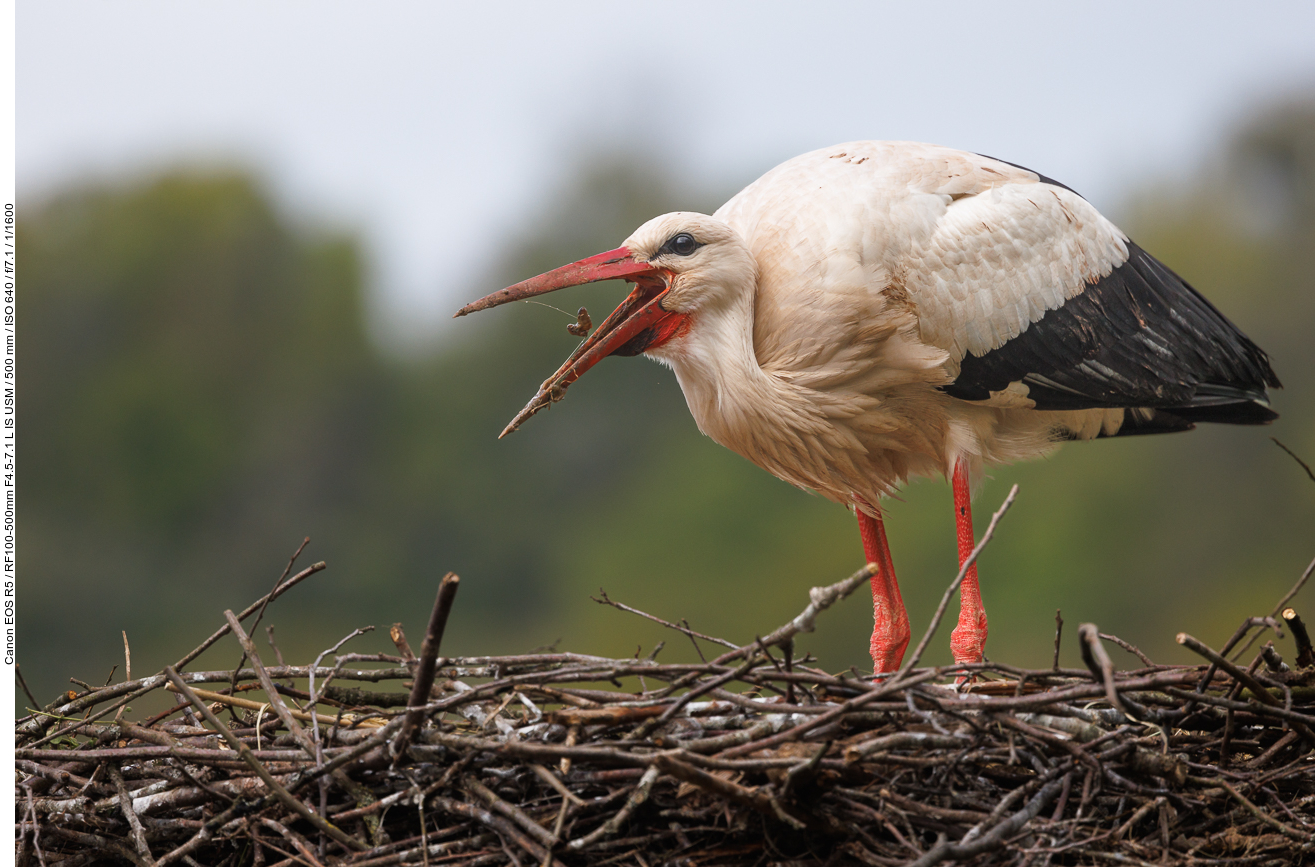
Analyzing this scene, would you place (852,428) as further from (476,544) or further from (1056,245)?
(476,544)

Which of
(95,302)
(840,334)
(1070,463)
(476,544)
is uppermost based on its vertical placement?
(840,334)

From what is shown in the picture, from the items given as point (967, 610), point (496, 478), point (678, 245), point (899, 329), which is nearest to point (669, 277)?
point (678, 245)

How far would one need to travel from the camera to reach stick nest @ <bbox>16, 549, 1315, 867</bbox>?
1.70 metres

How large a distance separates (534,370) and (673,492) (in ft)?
9.63

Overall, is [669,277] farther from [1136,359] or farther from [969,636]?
[1136,359]

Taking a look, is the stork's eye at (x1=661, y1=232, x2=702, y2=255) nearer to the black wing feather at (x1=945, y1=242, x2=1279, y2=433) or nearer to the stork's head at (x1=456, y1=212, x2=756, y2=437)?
the stork's head at (x1=456, y1=212, x2=756, y2=437)

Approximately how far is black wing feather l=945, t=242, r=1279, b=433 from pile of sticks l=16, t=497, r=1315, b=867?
2.65 feet

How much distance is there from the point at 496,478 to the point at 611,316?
16031mm

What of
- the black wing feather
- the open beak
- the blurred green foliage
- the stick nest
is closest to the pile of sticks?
the stick nest

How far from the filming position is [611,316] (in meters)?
2.51

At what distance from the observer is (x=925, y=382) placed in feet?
8.57

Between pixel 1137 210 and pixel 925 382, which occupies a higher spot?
pixel 925 382


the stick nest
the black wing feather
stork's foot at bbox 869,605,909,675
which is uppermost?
the black wing feather

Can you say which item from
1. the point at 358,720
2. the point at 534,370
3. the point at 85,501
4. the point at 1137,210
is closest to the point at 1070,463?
the point at 1137,210
